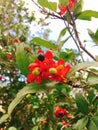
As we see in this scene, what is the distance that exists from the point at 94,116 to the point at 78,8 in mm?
475

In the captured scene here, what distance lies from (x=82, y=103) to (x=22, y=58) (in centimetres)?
31

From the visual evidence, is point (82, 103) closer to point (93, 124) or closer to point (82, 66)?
point (93, 124)

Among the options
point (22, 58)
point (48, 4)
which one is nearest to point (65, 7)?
point (48, 4)

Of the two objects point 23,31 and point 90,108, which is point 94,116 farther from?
point 23,31

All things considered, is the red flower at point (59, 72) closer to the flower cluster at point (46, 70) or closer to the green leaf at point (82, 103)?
the flower cluster at point (46, 70)

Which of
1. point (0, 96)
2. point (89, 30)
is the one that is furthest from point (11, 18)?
point (89, 30)

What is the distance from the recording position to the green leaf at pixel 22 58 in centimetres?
110

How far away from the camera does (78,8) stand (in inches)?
55.1

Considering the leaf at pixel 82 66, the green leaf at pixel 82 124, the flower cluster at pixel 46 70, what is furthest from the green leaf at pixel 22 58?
the green leaf at pixel 82 124

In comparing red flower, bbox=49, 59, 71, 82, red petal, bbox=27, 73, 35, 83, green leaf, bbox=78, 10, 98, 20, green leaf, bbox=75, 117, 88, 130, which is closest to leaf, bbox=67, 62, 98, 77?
red flower, bbox=49, 59, 71, 82

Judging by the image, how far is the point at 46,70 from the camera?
1.08 m

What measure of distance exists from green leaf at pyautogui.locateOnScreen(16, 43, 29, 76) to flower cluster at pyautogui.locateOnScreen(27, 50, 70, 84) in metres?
0.04

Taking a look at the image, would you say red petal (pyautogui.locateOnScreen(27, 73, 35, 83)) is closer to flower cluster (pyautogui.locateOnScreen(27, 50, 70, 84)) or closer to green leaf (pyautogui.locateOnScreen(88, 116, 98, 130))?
flower cluster (pyautogui.locateOnScreen(27, 50, 70, 84))

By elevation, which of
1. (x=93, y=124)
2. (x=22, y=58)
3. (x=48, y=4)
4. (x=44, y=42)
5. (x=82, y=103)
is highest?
(x=48, y=4)
